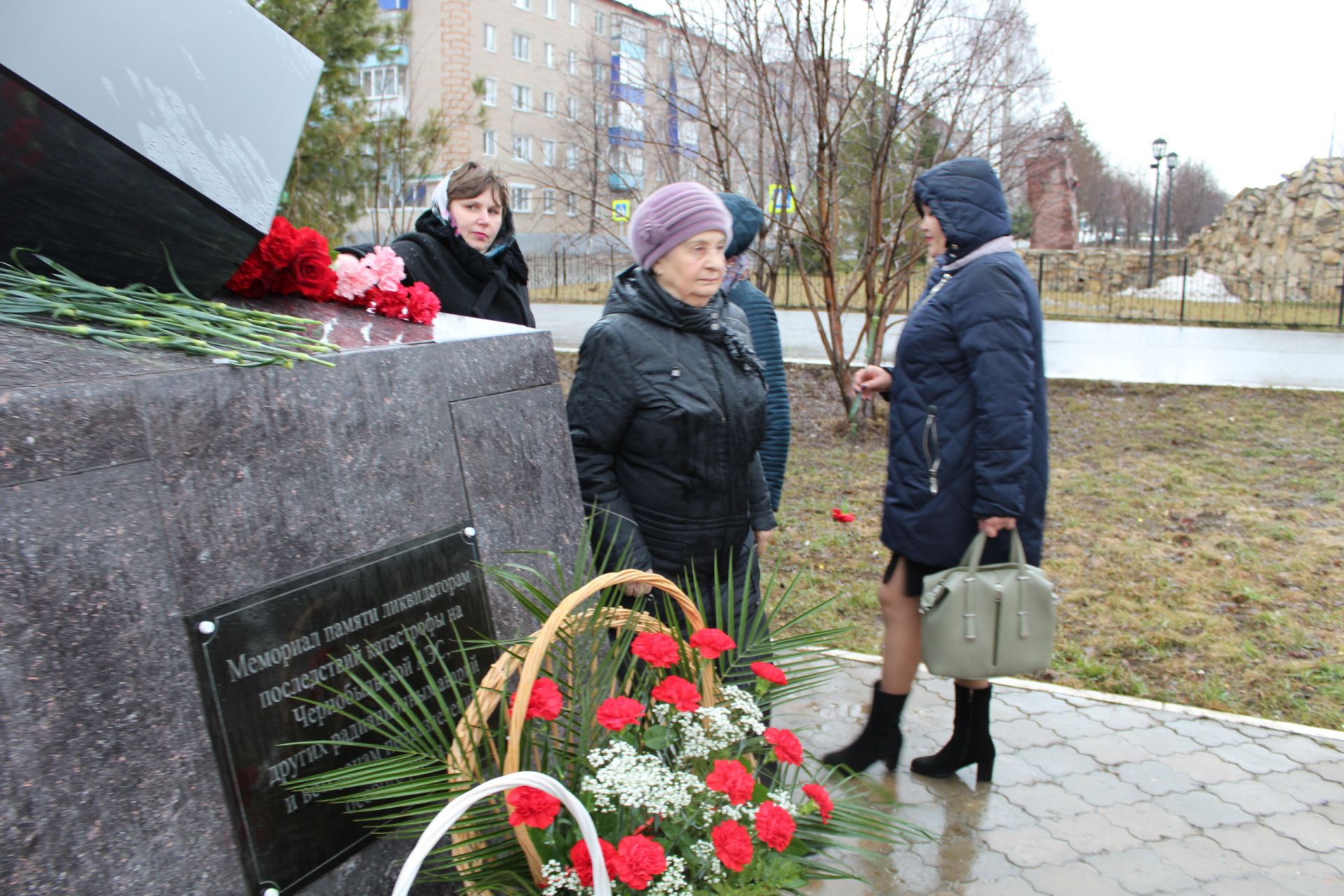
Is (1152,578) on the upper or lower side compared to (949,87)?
lower

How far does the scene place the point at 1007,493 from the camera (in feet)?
8.98

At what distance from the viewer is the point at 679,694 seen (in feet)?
5.11

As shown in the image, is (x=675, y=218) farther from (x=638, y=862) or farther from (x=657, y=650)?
(x=638, y=862)

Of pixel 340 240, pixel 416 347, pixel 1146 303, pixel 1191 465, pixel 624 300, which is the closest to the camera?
pixel 416 347

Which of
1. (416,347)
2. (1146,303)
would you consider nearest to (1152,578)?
(416,347)

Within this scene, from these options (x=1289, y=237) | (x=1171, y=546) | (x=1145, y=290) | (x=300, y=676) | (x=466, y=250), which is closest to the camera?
(x=300, y=676)

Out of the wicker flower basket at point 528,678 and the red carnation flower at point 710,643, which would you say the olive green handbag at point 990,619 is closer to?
the wicker flower basket at point 528,678

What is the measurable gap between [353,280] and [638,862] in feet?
4.94

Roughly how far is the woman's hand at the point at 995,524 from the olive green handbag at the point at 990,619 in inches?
1.0

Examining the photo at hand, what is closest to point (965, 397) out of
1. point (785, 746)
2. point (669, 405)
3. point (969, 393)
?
point (969, 393)

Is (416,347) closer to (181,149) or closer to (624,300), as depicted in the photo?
(181,149)

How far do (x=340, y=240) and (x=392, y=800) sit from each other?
8.58 meters

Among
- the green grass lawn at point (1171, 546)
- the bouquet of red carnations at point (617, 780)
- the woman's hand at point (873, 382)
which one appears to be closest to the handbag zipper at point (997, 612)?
the green grass lawn at point (1171, 546)

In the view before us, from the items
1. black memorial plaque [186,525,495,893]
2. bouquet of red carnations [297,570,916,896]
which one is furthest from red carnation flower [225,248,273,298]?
bouquet of red carnations [297,570,916,896]
